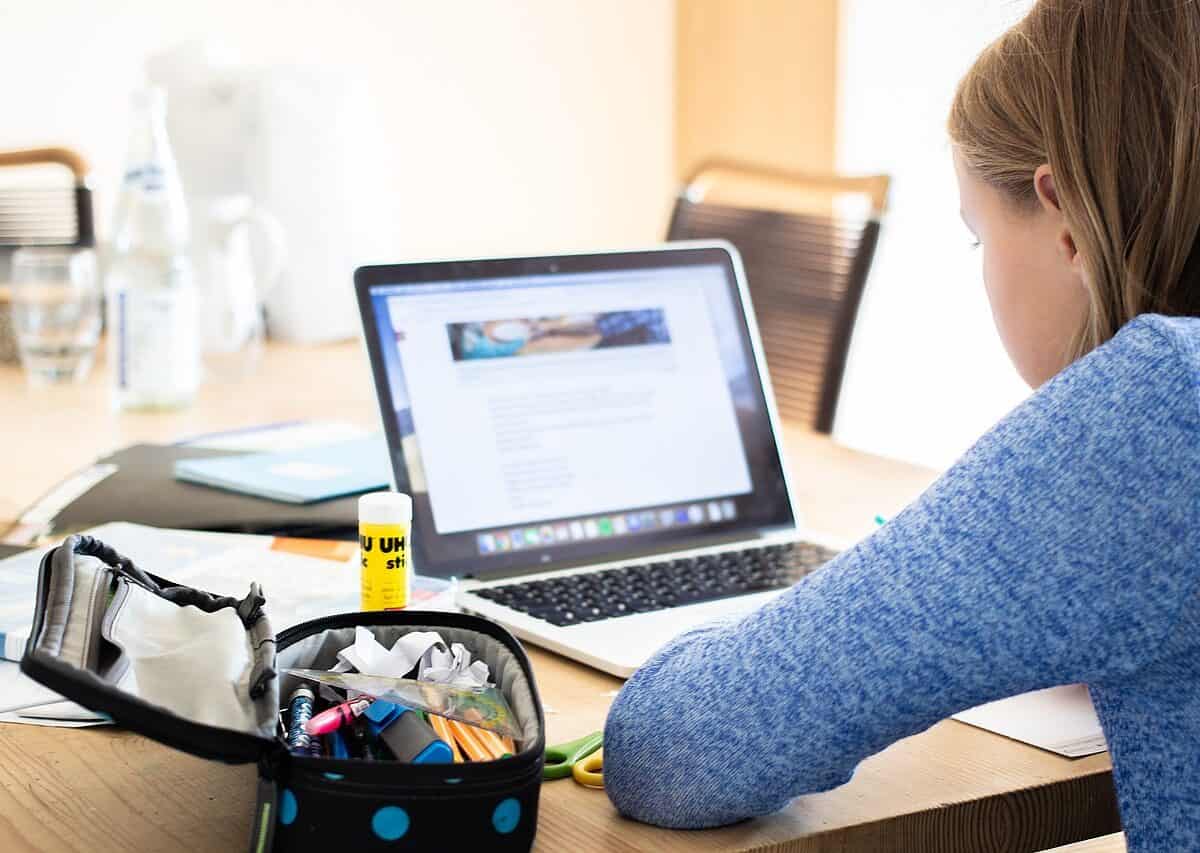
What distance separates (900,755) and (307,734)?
32 cm

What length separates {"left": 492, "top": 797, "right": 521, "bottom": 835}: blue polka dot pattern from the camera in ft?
2.06

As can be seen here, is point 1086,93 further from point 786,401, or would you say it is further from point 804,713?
point 786,401

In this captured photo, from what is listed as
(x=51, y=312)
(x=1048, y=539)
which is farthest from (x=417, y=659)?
(x=51, y=312)

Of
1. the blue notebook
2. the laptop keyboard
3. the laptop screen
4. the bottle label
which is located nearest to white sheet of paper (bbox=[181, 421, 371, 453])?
the blue notebook

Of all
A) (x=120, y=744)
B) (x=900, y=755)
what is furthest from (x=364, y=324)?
(x=900, y=755)

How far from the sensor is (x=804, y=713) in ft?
2.19

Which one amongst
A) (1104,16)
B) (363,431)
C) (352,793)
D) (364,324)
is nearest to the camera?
(352,793)

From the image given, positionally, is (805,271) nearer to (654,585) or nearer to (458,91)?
(654,585)

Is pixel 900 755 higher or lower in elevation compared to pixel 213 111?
lower

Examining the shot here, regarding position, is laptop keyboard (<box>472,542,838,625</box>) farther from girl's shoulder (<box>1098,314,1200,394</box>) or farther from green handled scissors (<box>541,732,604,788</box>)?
girl's shoulder (<box>1098,314,1200,394</box>)

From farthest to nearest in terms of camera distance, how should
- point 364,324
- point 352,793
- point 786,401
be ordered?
point 786,401
point 364,324
point 352,793

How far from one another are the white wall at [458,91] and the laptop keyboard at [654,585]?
208 cm

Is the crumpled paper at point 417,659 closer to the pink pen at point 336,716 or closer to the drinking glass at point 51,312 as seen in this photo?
the pink pen at point 336,716

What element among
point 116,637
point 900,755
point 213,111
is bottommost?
point 900,755
